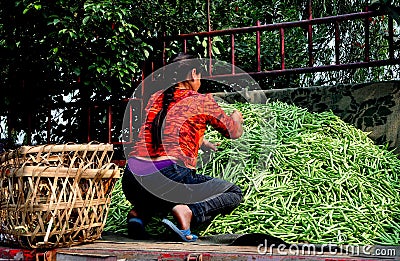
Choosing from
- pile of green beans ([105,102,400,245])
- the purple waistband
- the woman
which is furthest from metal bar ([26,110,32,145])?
the purple waistband

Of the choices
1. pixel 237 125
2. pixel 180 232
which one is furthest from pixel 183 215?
pixel 237 125

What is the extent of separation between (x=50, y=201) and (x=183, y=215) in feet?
2.62

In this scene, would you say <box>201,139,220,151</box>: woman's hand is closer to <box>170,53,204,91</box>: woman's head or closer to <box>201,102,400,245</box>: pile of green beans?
<box>201,102,400,245</box>: pile of green beans

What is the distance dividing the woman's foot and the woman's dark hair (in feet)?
1.47

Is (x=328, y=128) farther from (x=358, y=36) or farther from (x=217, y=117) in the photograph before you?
(x=358, y=36)

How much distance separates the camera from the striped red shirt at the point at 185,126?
381 cm

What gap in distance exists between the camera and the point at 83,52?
5.70 m

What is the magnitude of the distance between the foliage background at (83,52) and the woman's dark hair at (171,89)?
1491mm

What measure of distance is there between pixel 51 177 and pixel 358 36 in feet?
26.8

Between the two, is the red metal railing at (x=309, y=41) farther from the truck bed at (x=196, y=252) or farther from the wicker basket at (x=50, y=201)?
the truck bed at (x=196, y=252)

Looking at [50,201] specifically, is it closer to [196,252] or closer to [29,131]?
[196,252]

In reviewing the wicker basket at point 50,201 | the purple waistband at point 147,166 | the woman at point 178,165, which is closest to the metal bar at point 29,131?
the woman at point 178,165

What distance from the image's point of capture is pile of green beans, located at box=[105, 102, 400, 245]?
344 centimetres

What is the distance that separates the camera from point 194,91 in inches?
158
